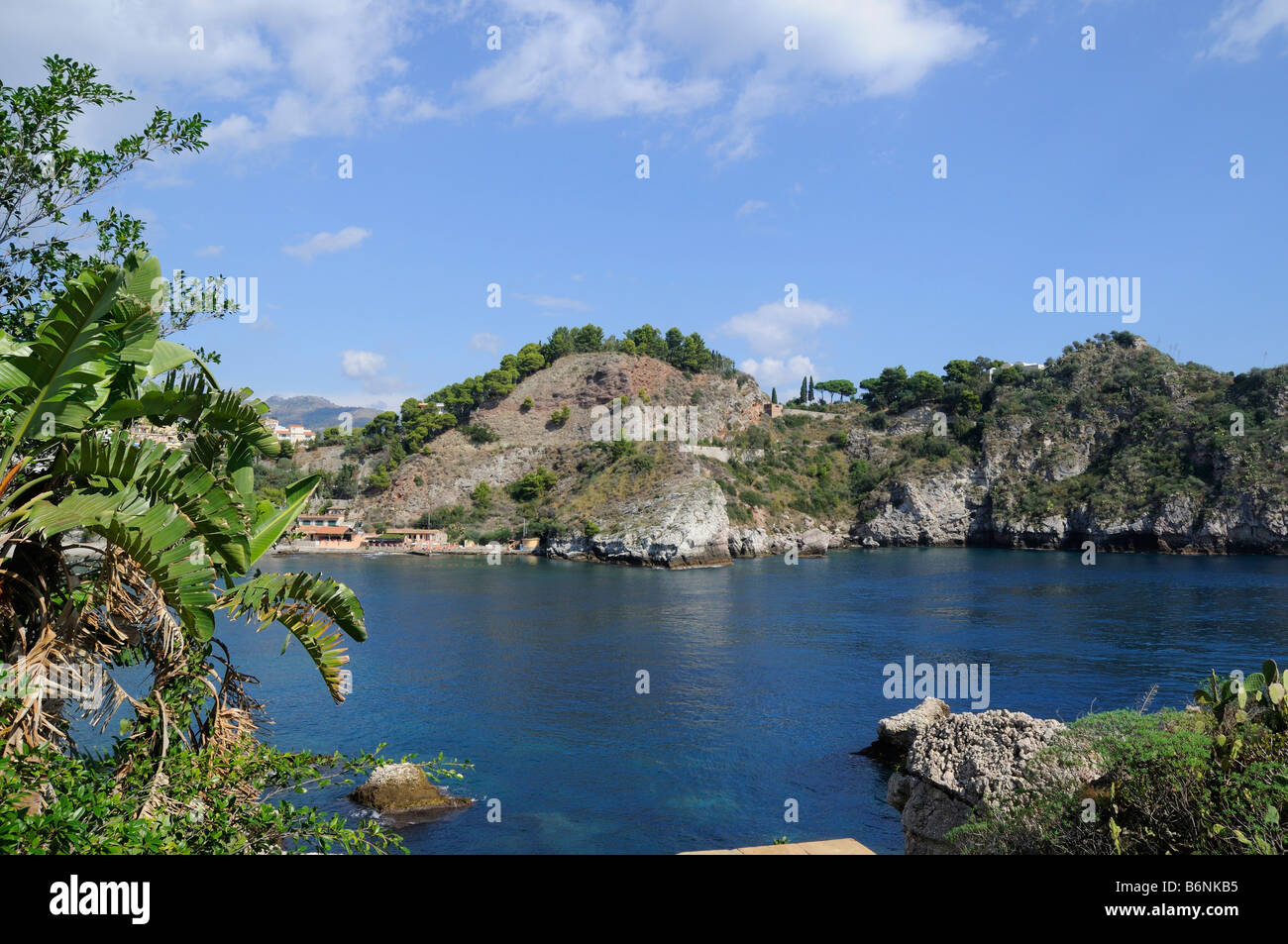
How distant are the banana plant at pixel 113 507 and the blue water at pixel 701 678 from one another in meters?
10.9

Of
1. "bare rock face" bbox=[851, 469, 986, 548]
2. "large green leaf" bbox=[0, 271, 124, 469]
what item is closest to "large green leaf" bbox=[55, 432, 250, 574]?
"large green leaf" bbox=[0, 271, 124, 469]

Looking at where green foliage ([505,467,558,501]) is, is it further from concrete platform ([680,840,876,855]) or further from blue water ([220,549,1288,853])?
concrete platform ([680,840,876,855])

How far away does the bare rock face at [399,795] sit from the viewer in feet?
58.6

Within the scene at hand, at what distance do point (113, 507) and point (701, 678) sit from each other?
26250 millimetres

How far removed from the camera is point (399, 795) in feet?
58.9

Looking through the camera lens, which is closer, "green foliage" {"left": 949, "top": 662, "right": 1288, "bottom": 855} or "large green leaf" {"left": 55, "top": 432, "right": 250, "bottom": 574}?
"large green leaf" {"left": 55, "top": 432, "right": 250, "bottom": 574}

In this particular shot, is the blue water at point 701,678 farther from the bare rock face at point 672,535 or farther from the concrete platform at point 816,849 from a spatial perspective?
the bare rock face at point 672,535

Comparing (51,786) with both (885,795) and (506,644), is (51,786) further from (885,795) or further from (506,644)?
(506,644)

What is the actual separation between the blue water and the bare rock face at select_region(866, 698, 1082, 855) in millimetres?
1370

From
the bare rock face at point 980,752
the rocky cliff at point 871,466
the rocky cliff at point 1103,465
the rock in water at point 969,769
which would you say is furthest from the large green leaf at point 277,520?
the rocky cliff at point 1103,465

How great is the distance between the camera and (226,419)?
264 inches

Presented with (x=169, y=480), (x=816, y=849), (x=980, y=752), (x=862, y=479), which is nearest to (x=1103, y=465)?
(x=862, y=479)

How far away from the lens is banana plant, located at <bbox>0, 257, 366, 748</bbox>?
5285 mm
